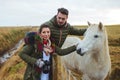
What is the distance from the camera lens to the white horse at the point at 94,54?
1154 centimetres

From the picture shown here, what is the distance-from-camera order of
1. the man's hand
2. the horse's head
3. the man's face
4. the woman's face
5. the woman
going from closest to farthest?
the man's hand
the woman
the woman's face
the man's face
the horse's head

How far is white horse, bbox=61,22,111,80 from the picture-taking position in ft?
37.9

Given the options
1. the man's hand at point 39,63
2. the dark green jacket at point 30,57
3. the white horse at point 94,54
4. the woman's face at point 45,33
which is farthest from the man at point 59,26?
the man's hand at point 39,63

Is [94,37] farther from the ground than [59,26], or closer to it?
closer to it

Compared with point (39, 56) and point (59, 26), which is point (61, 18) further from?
point (39, 56)

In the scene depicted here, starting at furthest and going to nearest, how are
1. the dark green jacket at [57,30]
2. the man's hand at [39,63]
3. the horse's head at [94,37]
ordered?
the horse's head at [94,37] → the dark green jacket at [57,30] → the man's hand at [39,63]

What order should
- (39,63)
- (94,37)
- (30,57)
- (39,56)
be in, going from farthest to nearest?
(94,37) < (39,56) < (30,57) < (39,63)

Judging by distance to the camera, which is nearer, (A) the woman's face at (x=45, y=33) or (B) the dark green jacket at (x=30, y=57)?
(B) the dark green jacket at (x=30, y=57)

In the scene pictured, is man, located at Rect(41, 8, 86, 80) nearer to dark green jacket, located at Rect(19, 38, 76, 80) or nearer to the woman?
the woman

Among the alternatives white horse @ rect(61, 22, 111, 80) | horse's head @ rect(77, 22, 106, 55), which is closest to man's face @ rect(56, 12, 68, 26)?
white horse @ rect(61, 22, 111, 80)

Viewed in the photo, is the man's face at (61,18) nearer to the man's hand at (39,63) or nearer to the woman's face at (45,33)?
the woman's face at (45,33)

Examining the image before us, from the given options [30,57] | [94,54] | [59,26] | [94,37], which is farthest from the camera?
[94,54]

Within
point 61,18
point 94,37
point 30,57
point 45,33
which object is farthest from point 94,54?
point 30,57

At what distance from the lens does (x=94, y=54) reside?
40.7 ft
